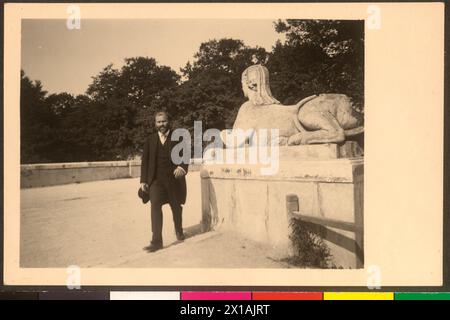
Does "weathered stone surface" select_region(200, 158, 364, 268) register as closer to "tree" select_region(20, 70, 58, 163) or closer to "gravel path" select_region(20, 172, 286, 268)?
"gravel path" select_region(20, 172, 286, 268)

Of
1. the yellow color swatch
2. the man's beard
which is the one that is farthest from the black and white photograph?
the yellow color swatch

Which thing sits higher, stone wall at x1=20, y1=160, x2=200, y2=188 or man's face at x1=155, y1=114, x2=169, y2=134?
man's face at x1=155, y1=114, x2=169, y2=134

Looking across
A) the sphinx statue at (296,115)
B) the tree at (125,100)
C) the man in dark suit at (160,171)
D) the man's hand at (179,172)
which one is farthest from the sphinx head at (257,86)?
the man's hand at (179,172)

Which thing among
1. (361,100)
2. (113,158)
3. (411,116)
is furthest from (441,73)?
(113,158)

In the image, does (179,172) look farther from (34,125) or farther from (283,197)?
(34,125)

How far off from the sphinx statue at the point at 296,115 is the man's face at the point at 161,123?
70cm

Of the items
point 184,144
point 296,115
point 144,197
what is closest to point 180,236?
point 144,197

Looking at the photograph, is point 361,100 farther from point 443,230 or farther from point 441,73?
point 443,230

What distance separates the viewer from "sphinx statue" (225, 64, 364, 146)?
11.2 feet

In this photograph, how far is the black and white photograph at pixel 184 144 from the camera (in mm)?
3373

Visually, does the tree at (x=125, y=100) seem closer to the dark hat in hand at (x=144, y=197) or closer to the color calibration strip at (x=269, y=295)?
the dark hat in hand at (x=144, y=197)

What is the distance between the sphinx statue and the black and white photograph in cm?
1

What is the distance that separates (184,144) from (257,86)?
977 mm

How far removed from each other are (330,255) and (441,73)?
2040 millimetres
